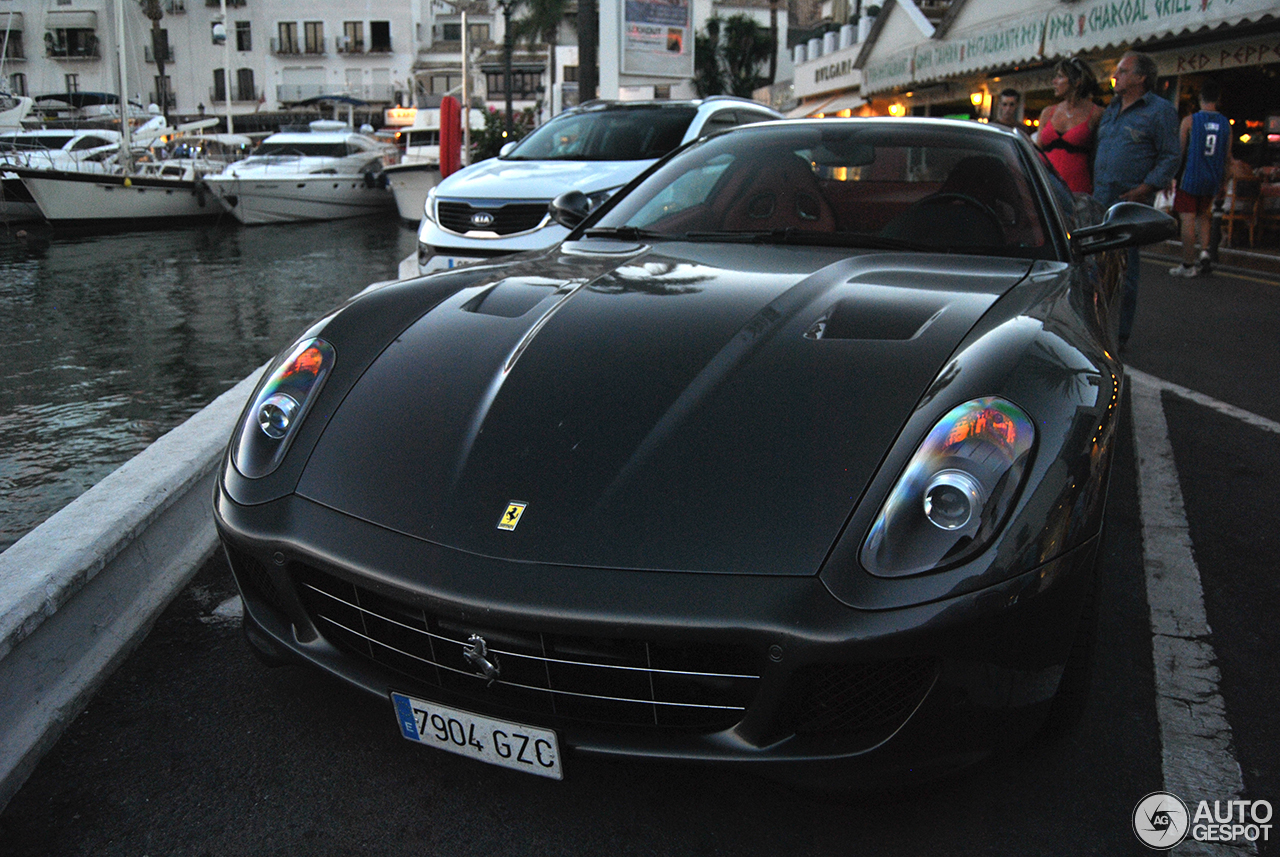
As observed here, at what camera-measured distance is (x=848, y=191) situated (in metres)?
3.38

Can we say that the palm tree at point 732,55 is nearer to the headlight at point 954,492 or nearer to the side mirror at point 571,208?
the side mirror at point 571,208

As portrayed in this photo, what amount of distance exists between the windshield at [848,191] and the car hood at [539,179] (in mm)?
4004

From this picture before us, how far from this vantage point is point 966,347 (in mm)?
1996

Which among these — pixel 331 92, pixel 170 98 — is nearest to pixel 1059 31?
pixel 331 92

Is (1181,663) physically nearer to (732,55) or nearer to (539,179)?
(539,179)

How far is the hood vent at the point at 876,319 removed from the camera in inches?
83.4

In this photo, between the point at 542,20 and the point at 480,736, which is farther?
the point at 542,20

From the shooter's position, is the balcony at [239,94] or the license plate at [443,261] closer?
the license plate at [443,261]

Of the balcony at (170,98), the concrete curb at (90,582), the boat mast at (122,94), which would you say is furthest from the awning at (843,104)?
the balcony at (170,98)

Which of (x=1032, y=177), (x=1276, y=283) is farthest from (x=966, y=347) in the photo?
(x=1276, y=283)

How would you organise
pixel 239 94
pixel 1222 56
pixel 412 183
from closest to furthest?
pixel 1222 56, pixel 412 183, pixel 239 94

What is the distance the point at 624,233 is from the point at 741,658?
180 centimetres

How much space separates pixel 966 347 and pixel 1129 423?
2841mm

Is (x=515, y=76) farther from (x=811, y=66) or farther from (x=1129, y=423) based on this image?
(x=1129, y=423)
